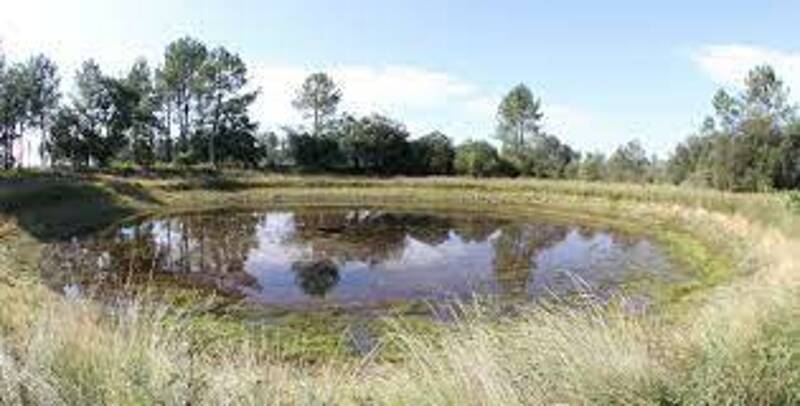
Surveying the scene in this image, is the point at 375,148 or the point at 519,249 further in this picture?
the point at 375,148

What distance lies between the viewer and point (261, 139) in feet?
283

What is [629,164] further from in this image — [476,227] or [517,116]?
[476,227]

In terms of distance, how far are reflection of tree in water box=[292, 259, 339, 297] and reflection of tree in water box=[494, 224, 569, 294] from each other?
3.62m

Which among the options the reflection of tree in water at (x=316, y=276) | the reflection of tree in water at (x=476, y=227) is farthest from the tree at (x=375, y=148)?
the reflection of tree in water at (x=316, y=276)

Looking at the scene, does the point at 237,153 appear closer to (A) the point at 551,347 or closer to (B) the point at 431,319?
(B) the point at 431,319

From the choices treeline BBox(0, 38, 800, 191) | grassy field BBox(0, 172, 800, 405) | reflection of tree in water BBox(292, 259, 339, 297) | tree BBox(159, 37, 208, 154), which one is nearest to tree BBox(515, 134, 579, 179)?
treeline BBox(0, 38, 800, 191)

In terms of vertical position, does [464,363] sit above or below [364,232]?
above

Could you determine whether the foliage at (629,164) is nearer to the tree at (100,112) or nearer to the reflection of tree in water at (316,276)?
the tree at (100,112)

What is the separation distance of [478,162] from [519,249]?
4041 cm

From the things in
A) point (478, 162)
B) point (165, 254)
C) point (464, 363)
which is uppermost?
point (478, 162)

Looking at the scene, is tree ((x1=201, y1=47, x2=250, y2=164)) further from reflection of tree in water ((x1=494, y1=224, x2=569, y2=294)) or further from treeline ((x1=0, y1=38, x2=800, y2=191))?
reflection of tree in water ((x1=494, y1=224, x2=569, y2=294))

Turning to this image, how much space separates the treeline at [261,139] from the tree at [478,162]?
0.30 feet

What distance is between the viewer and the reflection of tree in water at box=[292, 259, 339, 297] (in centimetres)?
2189

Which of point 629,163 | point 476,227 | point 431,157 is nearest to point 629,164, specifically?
point 629,163
